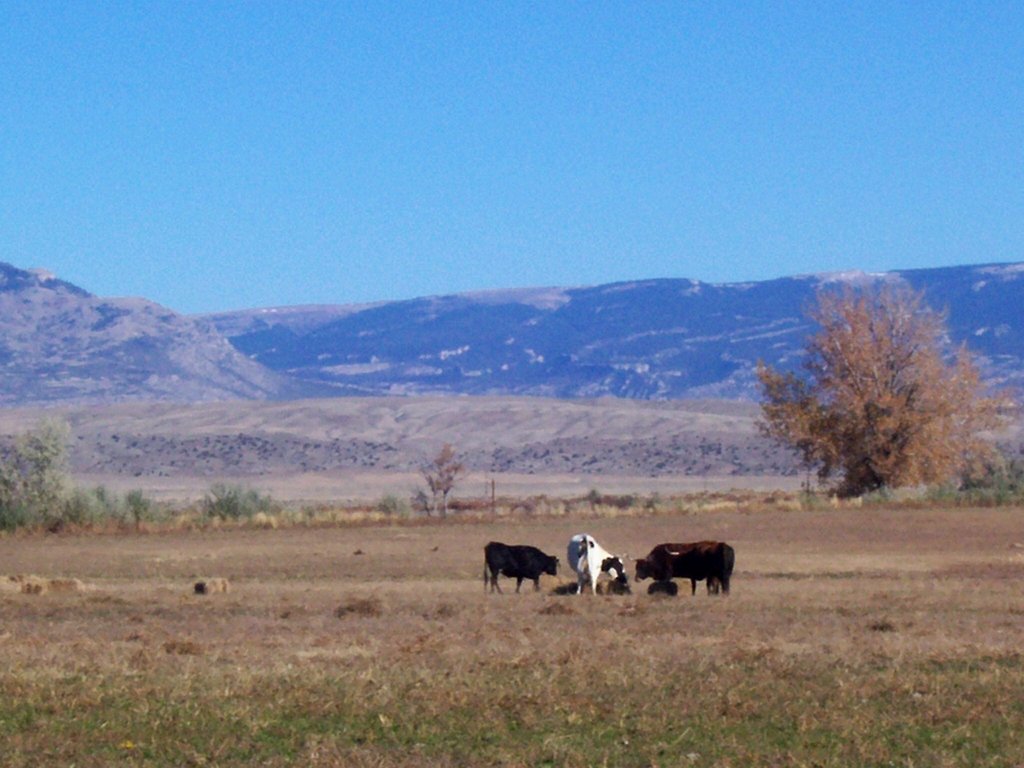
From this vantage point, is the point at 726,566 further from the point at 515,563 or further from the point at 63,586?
the point at 63,586

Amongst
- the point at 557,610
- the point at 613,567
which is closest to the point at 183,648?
the point at 557,610

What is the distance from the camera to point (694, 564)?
87.0 ft

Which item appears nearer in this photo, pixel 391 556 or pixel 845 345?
pixel 391 556

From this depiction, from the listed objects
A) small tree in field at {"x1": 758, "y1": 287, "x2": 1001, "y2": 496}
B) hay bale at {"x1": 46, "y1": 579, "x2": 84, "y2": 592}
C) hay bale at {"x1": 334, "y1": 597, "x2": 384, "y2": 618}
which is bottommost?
hay bale at {"x1": 46, "y1": 579, "x2": 84, "y2": 592}

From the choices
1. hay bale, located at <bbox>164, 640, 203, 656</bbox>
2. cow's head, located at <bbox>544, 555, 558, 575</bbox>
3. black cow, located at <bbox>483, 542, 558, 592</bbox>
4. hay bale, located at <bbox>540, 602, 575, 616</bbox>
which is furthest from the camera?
cow's head, located at <bbox>544, 555, 558, 575</bbox>

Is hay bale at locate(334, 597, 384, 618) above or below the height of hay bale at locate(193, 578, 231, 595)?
above

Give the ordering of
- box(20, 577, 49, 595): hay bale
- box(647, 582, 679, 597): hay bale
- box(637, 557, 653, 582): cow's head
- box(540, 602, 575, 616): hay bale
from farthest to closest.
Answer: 1. box(637, 557, 653, 582): cow's head
2. box(20, 577, 49, 595): hay bale
3. box(647, 582, 679, 597): hay bale
4. box(540, 602, 575, 616): hay bale

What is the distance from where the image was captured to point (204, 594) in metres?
25.8

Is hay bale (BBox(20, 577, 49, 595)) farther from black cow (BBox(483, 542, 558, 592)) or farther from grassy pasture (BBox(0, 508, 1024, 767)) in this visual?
black cow (BBox(483, 542, 558, 592))

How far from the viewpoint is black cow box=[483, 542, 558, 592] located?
27.6 meters

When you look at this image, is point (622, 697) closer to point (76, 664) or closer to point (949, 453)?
point (76, 664)

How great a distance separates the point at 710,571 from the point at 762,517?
72.5ft

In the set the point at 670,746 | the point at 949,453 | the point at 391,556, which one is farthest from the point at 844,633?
the point at 949,453

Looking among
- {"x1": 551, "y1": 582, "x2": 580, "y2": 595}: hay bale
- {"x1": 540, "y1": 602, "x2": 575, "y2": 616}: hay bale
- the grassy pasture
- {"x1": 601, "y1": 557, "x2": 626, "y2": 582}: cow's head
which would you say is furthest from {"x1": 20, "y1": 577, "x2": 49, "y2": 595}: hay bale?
{"x1": 601, "y1": 557, "x2": 626, "y2": 582}: cow's head
